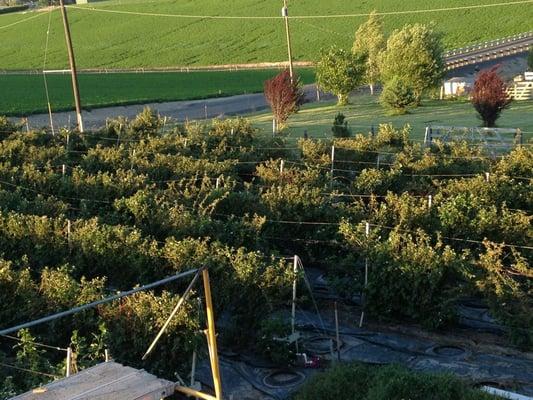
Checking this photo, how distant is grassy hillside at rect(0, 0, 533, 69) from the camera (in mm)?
89312

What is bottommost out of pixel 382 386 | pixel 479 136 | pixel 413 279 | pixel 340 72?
pixel 382 386

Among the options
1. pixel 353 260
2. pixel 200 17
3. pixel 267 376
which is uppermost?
pixel 200 17

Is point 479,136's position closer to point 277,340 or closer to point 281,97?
point 281,97

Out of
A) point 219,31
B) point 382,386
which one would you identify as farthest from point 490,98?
point 219,31

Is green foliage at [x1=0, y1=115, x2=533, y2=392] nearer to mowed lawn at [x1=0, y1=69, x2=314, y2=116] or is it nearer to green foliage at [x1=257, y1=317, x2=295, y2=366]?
green foliage at [x1=257, y1=317, x2=295, y2=366]

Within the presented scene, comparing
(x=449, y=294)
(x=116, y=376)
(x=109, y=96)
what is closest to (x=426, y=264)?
(x=449, y=294)

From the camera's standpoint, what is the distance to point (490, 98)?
114 feet

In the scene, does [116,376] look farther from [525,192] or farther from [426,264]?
[525,192]

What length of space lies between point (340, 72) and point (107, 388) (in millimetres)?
Result: 43945

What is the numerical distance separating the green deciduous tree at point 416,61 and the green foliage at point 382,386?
38205mm

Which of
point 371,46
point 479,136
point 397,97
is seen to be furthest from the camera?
point 371,46

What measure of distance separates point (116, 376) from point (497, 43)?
2924 inches

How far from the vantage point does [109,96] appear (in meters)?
60.3

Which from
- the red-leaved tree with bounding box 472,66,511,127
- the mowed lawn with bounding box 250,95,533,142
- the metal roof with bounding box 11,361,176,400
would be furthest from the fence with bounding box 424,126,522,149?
the metal roof with bounding box 11,361,176,400
